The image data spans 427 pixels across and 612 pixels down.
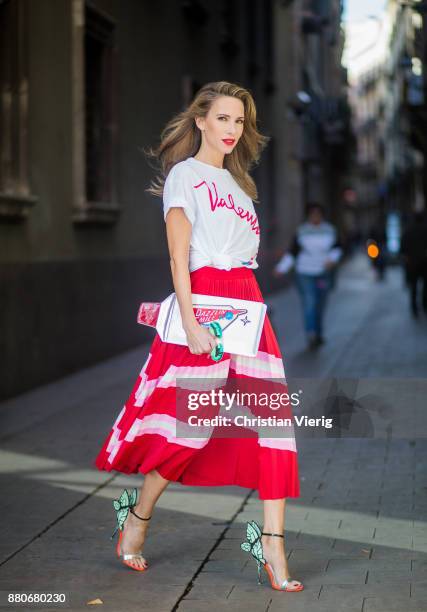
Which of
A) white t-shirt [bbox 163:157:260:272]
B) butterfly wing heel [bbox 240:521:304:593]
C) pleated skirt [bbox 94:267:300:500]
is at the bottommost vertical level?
butterfly wing heel [bbox 240:521:304:593]

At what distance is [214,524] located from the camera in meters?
5.22

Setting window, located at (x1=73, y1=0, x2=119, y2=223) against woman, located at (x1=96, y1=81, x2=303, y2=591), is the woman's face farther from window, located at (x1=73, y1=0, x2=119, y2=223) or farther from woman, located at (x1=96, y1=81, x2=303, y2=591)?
window, located at (x1=73, y1=0, x2=119, y2=223)

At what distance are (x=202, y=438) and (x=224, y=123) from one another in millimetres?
1122

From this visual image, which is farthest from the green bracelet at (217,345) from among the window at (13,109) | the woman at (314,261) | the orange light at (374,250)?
the orange light at (374,250)

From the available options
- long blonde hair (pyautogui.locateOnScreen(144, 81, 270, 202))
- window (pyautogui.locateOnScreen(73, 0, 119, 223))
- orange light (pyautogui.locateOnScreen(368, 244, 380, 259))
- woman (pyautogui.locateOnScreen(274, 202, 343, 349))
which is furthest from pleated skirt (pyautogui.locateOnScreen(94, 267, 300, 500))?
orange light (pyautogui.locateOnScreen(368, 244, 380, 259))

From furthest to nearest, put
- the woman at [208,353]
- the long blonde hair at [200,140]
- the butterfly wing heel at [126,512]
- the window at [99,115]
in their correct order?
the window at [99,115] → the butterfly wing heel at [126,512] → the long blonde hair at [200,140] → the woman at [208,353]

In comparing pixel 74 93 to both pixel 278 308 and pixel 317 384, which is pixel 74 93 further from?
pixel 278 308

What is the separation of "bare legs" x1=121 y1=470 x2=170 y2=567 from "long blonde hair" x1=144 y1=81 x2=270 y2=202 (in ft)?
3.45

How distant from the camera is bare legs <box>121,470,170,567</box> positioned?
430 cm

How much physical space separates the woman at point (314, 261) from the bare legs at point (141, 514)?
31.1 ft

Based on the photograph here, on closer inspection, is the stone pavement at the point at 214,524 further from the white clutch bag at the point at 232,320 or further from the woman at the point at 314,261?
the woman at the point at 314,261

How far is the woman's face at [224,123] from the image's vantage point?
423 cm

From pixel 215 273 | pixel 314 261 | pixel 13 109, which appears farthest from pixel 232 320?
pixel 314 261

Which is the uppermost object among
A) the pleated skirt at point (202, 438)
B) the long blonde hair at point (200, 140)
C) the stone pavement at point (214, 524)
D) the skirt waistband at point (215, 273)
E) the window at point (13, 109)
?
the window at point (13, 109)
